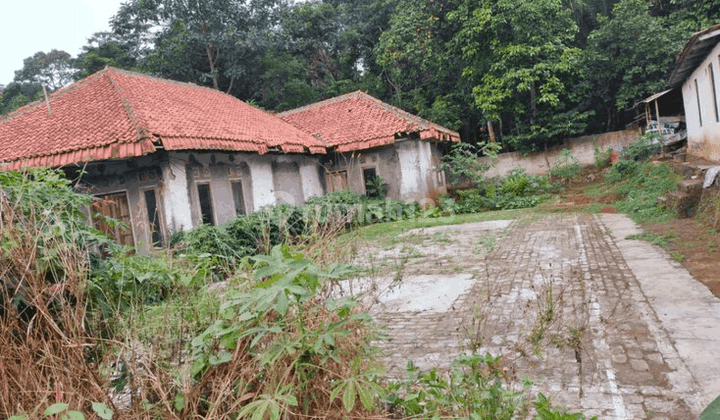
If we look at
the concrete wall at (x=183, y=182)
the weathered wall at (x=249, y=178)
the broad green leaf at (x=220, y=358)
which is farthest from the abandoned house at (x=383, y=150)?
the broad green leaf at (x=220, y=358)

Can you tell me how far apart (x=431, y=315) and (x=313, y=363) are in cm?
343

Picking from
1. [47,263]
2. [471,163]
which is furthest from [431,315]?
[471,163]

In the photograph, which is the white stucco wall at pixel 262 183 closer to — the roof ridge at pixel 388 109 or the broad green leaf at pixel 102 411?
the roof ridge at pixel 388 109

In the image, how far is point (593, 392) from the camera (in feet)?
10.7

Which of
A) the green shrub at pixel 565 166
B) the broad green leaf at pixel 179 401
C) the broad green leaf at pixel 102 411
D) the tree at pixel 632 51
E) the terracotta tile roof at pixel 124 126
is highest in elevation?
the tree at pixel 632 51

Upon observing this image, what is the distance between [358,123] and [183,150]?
8.85 metres

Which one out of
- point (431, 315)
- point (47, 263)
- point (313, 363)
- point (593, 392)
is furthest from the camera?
point (431, 315)

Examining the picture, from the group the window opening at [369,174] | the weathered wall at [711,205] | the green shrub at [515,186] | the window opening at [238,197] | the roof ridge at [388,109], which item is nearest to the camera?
the weathered wall at [711,205]

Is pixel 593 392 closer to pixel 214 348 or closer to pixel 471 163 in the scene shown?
pixel 214 348

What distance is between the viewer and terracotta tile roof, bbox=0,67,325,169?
32.9 ft

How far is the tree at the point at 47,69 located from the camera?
37.7 metres

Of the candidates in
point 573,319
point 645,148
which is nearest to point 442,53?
point 645,148

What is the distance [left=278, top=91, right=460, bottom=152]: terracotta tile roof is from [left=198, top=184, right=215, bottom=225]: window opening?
250 inches

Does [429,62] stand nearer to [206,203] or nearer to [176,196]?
[206,203]
